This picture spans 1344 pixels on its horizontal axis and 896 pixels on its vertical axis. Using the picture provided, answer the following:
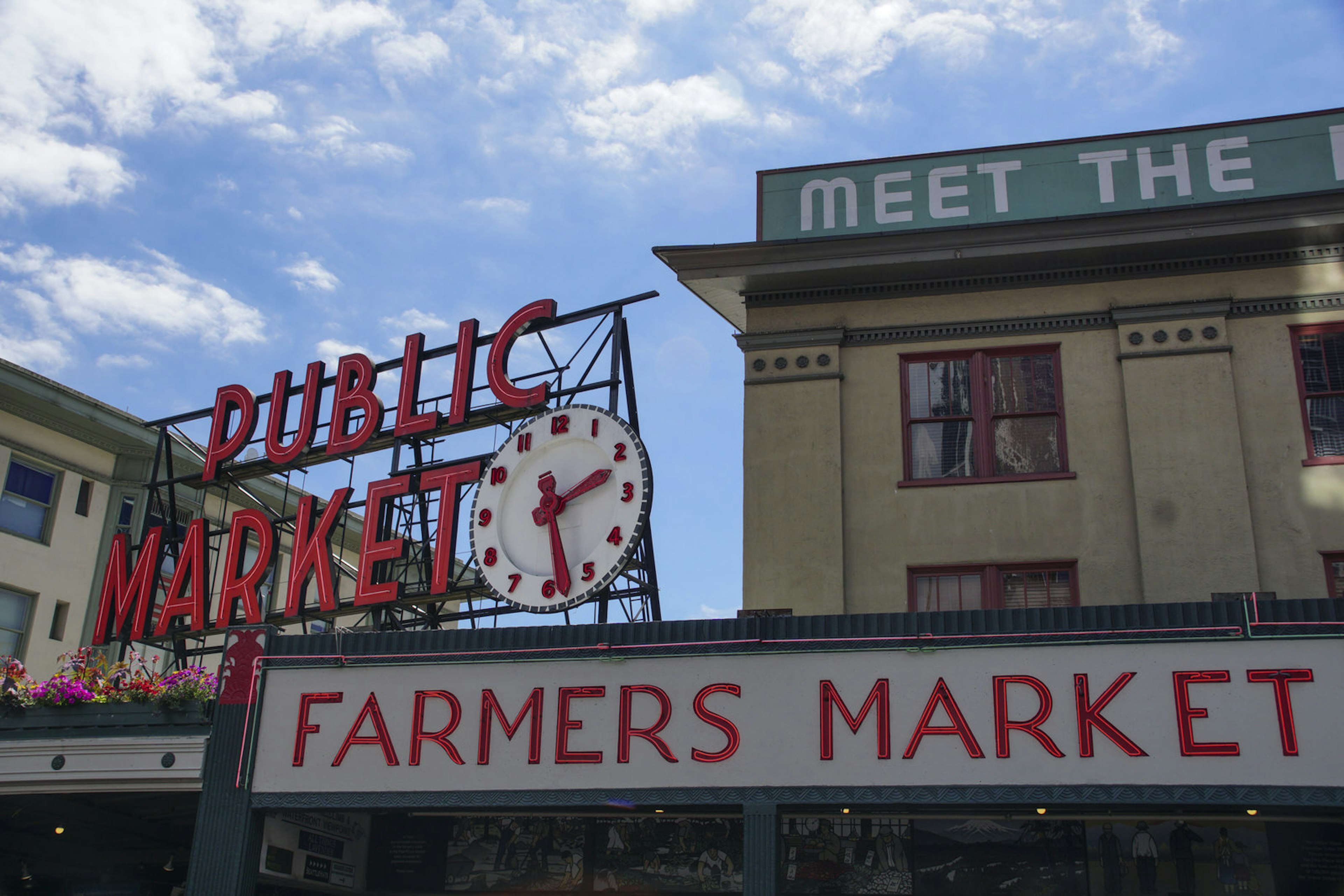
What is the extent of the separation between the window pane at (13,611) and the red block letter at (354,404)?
43.6ft

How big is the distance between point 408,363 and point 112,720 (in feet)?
36.0

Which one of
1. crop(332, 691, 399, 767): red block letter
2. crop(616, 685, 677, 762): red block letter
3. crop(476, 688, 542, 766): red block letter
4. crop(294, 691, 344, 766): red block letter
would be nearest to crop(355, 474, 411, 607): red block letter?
crop(294, 691, 344, 766): red block letter

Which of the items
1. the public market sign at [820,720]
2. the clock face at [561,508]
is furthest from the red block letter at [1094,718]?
the clock face at [561,508]

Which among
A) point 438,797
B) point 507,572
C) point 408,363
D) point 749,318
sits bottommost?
point 438,797

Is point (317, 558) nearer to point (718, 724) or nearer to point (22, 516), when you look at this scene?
point (718, 724)

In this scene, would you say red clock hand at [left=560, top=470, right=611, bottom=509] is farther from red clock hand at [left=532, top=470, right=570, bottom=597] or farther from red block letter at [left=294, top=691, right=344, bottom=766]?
red block letter at [left=294, top=691, right=344, bottom=766]

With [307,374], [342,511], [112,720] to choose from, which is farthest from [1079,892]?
[307,374]

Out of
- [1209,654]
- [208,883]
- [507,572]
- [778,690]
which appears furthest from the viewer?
[507,572]

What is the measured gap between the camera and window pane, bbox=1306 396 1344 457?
1711 centimetres

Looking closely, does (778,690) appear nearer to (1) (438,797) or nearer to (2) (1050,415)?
(1) (438,797)

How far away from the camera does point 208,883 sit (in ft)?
50.0

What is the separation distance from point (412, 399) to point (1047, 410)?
12.9 metres

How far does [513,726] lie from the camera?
14.9 m

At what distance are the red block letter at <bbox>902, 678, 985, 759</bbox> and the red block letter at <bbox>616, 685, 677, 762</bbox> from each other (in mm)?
2609
